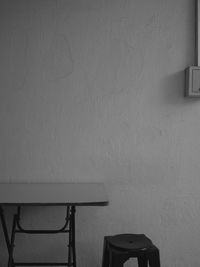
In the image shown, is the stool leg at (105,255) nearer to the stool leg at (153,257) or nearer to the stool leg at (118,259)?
the stool leg at (118,259)

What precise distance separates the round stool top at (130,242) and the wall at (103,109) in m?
0.40

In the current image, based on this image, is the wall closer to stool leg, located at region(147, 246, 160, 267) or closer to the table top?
the table top

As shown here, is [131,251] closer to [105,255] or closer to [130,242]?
[130,242]

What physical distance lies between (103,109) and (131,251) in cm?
107

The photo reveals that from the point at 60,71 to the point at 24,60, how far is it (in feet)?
0.95

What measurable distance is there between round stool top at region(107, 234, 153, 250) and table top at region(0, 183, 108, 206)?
12.5 inches

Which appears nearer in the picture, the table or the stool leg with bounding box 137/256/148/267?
the table

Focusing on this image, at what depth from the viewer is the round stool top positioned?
1.97 metres

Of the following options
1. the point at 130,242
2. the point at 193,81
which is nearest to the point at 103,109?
the point at 193,81

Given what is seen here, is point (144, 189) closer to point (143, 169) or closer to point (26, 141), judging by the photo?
point (143, 169)

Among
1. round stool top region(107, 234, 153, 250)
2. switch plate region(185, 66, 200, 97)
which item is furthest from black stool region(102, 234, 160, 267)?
switch plate region(185, 66, 200, 97)

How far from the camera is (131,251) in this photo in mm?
1938

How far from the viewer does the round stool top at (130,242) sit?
1969 mm

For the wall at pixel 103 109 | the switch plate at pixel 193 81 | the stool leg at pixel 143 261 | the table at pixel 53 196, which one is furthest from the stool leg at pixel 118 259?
the switch plate at pixel 193 81
